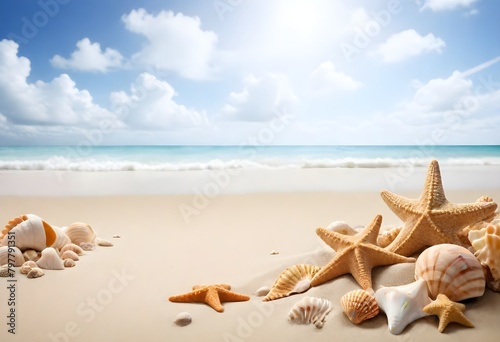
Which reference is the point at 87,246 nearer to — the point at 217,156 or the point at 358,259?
the point at 358,259

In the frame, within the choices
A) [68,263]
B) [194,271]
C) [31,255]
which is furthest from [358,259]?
[31,255]

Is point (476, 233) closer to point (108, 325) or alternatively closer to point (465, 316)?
point (465, 316)

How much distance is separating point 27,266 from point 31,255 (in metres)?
0.24

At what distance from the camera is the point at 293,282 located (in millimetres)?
3377

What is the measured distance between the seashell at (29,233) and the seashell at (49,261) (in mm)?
162

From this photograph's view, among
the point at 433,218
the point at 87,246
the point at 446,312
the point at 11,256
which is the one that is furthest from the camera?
the point at 87,246

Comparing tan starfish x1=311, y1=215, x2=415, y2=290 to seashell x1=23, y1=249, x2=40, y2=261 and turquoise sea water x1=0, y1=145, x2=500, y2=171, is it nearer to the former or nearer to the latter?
seashell x1=23, y1=249, x2=40, y2=261

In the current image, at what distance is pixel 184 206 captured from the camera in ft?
23.2

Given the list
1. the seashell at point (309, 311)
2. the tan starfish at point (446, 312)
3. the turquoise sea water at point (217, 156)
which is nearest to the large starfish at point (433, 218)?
the tan starfish at point (446, 312)

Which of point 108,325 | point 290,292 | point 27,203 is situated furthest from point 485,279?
point 27,203

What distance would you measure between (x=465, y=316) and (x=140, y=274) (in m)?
2.69

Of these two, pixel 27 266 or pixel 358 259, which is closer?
pixel 358 259

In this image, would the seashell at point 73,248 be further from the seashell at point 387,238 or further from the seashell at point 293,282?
the seashell at point 387,238

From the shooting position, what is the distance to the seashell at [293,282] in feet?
10.8
